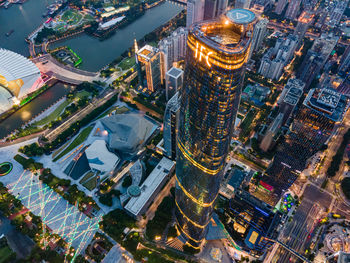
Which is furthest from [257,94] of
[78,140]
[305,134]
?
[78,140]

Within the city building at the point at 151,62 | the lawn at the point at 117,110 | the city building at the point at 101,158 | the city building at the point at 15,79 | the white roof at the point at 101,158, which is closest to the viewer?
the city building at the point at 101,158

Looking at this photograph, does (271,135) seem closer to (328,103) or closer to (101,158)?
(328,103)

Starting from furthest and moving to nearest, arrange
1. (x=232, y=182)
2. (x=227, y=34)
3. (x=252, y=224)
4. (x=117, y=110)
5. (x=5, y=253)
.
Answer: (x=117, y=110)
(x=232, y=182)
(x=252, y=224)
(x=5, y=253)
(x=227, y=34)

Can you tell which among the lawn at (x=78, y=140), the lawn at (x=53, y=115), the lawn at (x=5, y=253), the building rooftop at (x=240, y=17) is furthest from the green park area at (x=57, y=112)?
the building rooftop at (x=240, y=17)

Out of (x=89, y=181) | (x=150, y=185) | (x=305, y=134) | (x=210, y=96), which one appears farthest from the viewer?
(x=89, y=181)

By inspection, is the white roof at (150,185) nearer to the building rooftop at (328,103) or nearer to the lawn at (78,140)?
the lawn at (78,140)

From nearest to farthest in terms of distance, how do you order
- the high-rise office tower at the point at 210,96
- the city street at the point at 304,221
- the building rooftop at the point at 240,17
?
the high-rise office tower at the point at 210,96
the building rooftop at the point at 240,17
the city street at the point at 304,221
